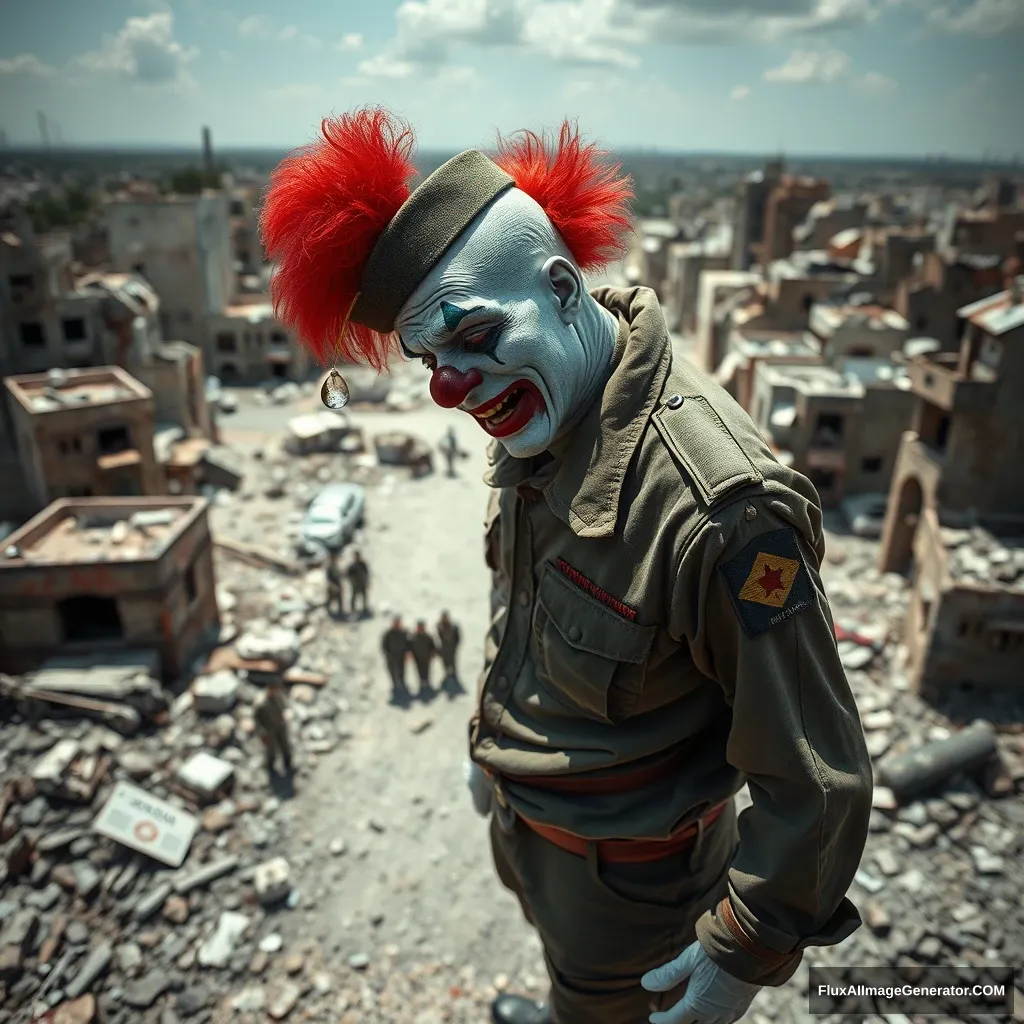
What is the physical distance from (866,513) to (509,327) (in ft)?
54.7

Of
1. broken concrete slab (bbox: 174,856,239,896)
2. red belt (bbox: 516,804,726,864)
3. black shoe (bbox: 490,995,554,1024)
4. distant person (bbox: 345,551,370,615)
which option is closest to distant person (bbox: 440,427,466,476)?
distant person (bbox: 345,551,370,615)

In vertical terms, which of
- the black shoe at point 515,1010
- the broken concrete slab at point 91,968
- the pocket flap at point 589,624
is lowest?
the broken concrete slab at point 91,968

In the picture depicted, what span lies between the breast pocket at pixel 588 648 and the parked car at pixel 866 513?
15.7m

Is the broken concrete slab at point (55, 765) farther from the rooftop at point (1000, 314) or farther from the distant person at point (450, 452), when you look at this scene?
the rooftop at point (1000, 314)

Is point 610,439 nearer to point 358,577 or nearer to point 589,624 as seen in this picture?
point 589,624

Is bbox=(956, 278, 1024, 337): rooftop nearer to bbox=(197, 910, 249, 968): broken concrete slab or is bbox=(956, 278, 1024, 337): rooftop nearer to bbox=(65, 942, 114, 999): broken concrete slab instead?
bbox=(197, 910, 249, 968): broken concrete slab

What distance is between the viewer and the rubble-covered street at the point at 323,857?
6.80 m

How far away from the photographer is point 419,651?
445 inches

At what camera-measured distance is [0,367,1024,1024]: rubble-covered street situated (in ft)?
22.3

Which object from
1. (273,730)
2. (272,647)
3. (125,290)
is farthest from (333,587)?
(125,290)

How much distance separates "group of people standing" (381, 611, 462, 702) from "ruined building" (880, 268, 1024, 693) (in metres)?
6.88

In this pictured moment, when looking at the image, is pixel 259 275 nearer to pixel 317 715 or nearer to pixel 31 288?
pixel 31 288

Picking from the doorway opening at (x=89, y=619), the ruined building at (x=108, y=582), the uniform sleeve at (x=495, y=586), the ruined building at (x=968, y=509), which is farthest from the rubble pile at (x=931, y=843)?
the doorway opening at (x=89, y=619)

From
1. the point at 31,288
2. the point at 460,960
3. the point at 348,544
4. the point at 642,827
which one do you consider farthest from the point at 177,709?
the point at 31,288
